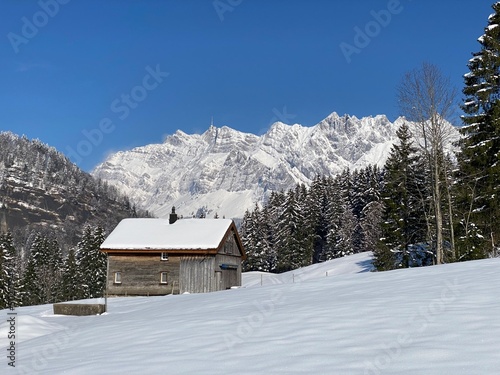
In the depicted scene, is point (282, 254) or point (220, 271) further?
point (282, 254)

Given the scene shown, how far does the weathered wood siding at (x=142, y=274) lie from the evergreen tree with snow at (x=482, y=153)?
20.6m

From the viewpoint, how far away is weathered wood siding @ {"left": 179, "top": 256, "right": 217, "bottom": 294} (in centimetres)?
3709

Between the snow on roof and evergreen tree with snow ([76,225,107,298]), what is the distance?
24398 millimetres

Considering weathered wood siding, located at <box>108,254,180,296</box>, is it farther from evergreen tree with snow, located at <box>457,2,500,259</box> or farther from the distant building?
evergreen tree with snow, located at <box>457,2,500,259</box>

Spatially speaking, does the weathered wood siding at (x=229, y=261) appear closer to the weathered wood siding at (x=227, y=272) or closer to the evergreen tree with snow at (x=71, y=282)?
the weathered wood siding at (x=227, y=272)

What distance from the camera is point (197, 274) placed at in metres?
37.4

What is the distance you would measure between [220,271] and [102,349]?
3070cm

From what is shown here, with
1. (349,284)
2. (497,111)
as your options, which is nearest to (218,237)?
(497,111)

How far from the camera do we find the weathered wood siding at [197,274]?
1460 inches

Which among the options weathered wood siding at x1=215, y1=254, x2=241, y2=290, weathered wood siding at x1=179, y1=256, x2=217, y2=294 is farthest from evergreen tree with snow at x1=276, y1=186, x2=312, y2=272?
weathered wood siding at x1=179, y1=256, x2=217, y2=294

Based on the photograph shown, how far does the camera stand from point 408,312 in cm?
845

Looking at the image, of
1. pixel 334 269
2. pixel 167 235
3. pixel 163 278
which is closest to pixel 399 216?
pixel 334 269

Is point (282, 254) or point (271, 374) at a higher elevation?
point (282, 254)

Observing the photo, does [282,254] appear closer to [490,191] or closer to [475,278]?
[490,191]
